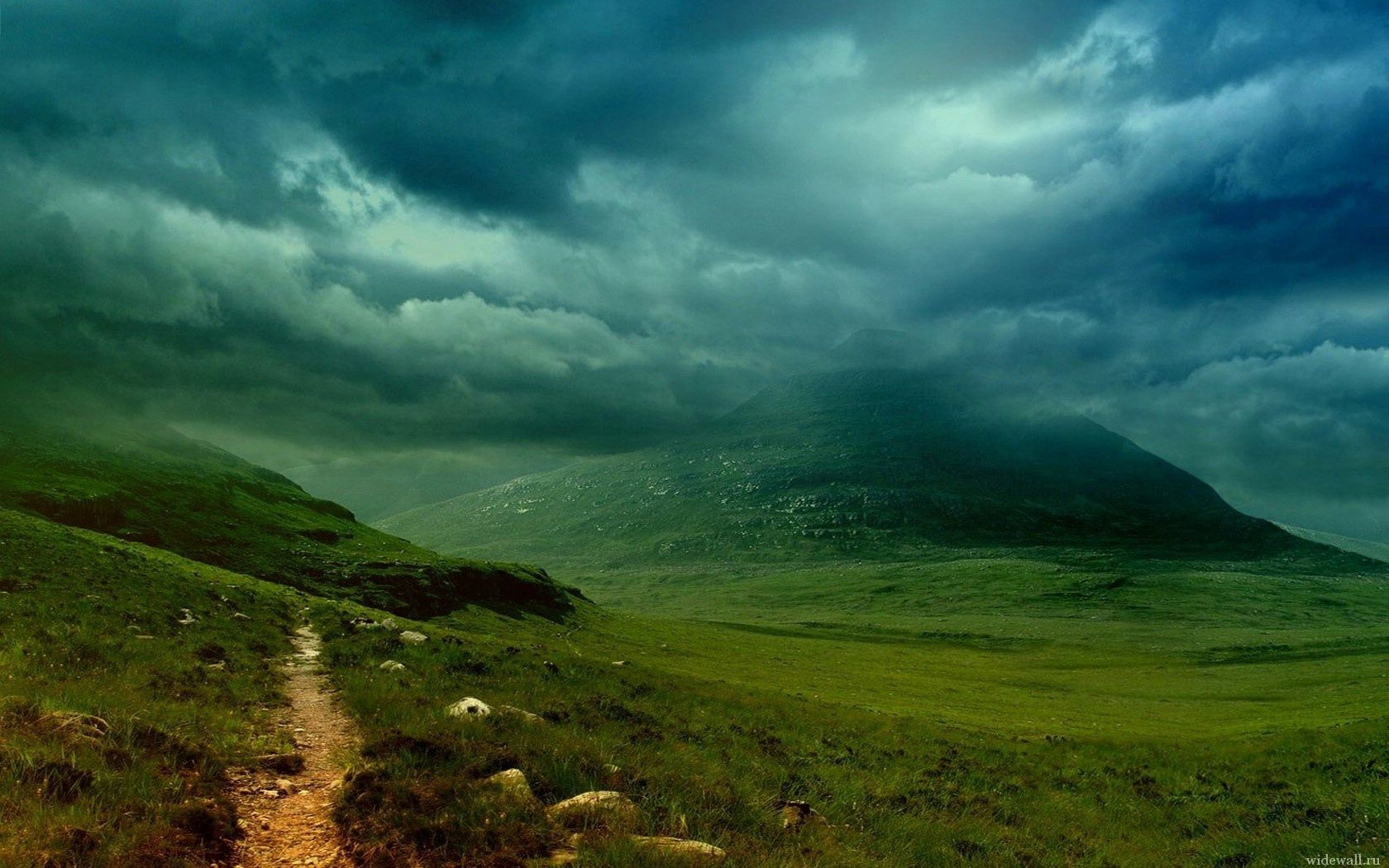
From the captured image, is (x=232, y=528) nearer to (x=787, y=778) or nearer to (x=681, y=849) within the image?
(x=787, y=778)

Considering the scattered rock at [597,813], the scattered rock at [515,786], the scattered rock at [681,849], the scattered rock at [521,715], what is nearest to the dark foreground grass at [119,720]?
the scattered rock at [515,786]

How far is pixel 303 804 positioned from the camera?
10820 millimetres

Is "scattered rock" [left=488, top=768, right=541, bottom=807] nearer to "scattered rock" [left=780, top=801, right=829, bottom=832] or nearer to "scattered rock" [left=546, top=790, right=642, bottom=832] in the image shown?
"scattered rock" [left=546, top=790, right=642, bottom=832]

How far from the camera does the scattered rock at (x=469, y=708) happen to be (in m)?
15.4

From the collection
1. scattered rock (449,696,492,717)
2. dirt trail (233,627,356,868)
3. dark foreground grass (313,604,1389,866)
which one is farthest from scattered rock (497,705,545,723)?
dirt trail (233,627,356,868)

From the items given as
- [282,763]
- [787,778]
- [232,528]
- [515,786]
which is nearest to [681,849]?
[515,786]

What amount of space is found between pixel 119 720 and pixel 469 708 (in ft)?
21.6

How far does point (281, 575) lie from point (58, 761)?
88.3 meters

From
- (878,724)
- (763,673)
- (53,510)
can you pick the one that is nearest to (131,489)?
(53,510)

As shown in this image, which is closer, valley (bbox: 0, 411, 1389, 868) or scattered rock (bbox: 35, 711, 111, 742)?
valley (bbox: 0, 411, 1389, 868)

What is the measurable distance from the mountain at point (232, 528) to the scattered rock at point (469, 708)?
246ft

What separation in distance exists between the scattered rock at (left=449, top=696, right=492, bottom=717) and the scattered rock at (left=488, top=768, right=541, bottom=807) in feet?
15.2

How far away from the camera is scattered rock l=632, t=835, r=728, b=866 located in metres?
8.71

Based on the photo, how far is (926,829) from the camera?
14312 millimetres
